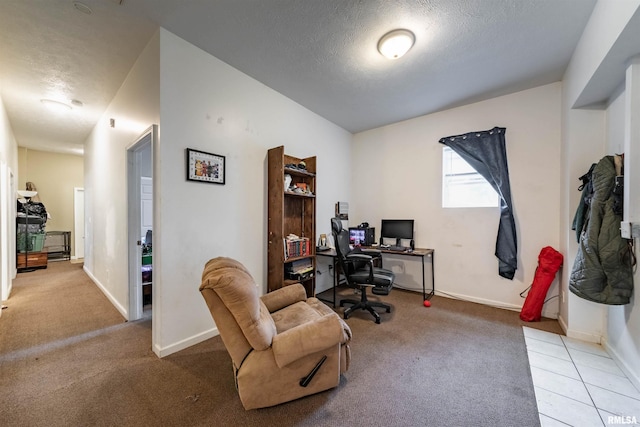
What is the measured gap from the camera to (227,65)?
2.59 metres

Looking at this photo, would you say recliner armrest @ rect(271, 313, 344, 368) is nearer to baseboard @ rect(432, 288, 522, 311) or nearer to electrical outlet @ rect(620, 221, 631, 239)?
electrical outlet @ rect(620, 221, 631, 239)

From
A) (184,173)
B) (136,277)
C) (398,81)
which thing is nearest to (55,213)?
(136,277)

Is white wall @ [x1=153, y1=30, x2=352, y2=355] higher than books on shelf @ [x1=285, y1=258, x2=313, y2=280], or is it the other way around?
white wall @ [x1=153, y1=30, x2=352, y2=355]

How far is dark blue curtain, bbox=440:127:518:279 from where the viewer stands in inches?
122

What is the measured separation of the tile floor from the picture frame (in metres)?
3.05

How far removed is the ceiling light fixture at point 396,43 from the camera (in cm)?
209

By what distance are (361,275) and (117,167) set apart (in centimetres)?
343

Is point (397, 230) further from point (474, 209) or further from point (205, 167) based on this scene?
point (205, 167)

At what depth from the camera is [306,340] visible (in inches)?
58.6

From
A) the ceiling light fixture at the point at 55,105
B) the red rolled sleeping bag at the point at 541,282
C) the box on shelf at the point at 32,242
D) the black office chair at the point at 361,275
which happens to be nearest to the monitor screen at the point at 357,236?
the black office chair at the point at 361,275

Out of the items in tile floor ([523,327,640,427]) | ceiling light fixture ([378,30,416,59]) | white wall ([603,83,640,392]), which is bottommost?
tile floor ([523,327,640,427])

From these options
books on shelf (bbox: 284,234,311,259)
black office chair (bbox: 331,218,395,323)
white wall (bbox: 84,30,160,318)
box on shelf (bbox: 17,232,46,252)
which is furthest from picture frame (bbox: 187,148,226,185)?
box on shelf (bbox: 17,232,46,252)

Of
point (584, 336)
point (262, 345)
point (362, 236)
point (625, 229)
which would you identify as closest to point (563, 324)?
point (584, 336)

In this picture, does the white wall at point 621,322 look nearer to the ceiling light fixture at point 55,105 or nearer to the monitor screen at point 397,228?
the monitor screen at point 397,228
